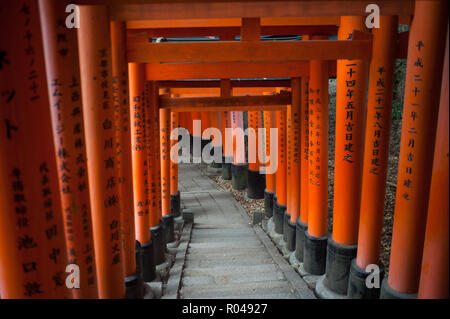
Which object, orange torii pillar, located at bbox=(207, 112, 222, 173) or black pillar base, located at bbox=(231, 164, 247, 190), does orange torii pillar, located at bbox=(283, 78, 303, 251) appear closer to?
black pillar base, located at bbox=(231, 164, 247, 190)

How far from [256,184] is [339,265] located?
27.0 ft

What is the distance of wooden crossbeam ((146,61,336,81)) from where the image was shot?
5.67 metres

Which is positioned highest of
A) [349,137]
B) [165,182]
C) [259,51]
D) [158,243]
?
[259,51]

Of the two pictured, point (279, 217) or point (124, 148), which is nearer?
point (124, 148)

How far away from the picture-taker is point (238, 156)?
1405cm

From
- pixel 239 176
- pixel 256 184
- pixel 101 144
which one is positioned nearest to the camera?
pixel 101 144

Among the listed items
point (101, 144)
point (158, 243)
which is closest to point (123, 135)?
point (101, 144)

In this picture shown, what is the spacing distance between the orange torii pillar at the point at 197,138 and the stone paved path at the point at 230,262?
27.3ft

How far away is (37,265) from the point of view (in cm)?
206

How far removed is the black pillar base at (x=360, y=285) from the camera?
409cm

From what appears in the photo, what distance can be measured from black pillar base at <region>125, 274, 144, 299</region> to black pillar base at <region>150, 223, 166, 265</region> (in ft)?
6.11

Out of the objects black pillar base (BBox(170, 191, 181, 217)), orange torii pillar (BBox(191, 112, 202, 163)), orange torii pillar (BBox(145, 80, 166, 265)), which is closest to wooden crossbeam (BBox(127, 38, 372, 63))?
orange torii pillar (BBox(145, 80, 166, 265))

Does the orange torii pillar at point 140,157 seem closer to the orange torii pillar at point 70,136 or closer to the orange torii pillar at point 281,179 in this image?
the orange torii pillar at point 70,136

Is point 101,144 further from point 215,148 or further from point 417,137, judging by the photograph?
point 215,148
